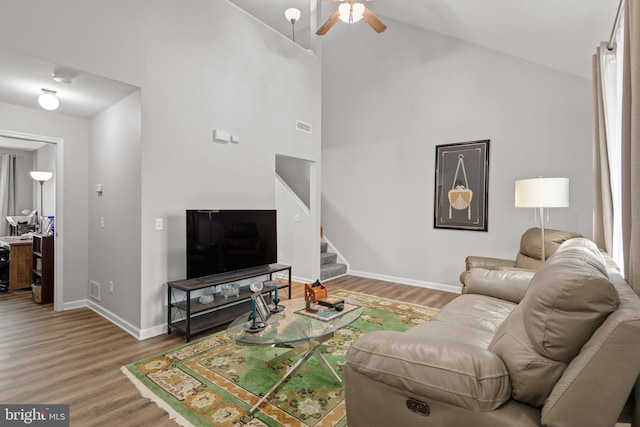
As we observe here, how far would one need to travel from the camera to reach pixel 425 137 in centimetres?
515

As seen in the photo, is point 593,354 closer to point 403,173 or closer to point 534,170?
point 534,170

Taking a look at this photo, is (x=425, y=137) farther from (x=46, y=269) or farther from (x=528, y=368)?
(x=46, y=269)

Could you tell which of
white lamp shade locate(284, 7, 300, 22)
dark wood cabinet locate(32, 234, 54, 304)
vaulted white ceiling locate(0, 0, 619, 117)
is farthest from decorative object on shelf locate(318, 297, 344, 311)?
white lamp shade locate(284, 7, 300, 22)

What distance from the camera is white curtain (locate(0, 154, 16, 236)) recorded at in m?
6.20

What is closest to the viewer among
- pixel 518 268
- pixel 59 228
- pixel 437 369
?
pixel 437 369

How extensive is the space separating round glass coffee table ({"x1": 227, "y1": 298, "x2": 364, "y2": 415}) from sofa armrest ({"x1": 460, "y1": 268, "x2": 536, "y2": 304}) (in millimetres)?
1109

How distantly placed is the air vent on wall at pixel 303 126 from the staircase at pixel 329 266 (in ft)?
7.56

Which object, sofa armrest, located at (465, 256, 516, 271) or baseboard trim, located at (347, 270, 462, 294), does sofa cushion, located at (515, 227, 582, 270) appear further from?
baseboard trim, located at (347, 270, 462, 294)

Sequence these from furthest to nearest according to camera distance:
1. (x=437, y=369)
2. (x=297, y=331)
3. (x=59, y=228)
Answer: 1. (x=59, y=228)
2. (x=297, y=331)
3. (x=437, y=369)

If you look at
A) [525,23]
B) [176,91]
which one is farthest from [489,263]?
[176,91]

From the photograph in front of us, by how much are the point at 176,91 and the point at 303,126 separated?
6.62ft

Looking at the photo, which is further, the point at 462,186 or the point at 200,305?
the point at 462,186

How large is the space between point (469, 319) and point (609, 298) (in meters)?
1.29

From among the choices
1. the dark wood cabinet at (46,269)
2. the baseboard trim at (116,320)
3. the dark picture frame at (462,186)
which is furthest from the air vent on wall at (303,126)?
the dark wood cabinet at (46,269)
